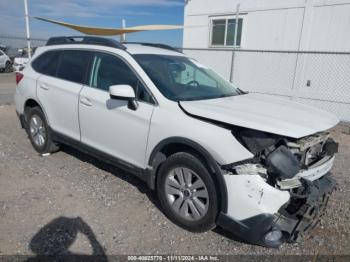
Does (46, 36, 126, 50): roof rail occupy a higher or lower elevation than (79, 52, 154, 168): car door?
higher

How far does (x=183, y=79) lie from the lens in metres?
3.77

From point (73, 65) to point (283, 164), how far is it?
317cm

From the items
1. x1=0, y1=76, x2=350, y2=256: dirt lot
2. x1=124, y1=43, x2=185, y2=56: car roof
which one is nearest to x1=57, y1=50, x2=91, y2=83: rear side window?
x1=124, y1=43, x2=185, y2=56: car roof

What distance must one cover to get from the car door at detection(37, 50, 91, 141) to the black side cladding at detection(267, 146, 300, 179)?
8.73 ft

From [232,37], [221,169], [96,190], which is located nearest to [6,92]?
[232,37]

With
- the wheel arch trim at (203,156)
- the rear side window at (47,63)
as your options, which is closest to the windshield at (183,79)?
the wheel arch trim at (203,156)

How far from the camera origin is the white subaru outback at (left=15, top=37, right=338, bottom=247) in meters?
2.55

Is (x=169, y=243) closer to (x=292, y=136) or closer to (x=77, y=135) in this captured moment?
(x=292, y=136)

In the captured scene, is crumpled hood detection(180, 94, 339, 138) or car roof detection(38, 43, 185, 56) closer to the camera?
crumpled hood detection(180, 94, 339, 138)

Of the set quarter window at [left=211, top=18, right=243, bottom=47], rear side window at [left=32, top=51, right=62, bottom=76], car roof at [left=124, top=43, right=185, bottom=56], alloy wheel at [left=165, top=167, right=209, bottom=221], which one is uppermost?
quarter window at [left=211, top=18, right=243, bottom=47]

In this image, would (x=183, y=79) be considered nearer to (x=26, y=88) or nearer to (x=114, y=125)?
(x=114, y=125)

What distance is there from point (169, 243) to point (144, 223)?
16.6 inches

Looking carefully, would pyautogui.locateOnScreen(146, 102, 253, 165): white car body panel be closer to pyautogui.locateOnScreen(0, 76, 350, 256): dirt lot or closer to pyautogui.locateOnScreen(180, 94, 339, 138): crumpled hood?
pyautogui.locateOnScreen(180, 94, 339, 138): crumpled hood

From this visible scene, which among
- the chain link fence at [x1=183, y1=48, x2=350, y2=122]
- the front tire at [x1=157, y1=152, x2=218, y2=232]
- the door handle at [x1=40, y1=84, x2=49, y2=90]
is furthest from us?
the chain link fence at [x1=183, y1=48, x2=350, y2=122]
